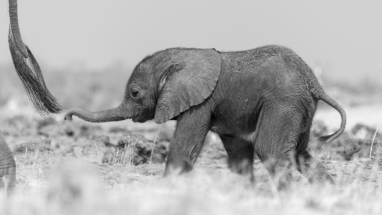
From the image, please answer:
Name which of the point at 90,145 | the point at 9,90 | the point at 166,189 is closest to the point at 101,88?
the point at 9,90

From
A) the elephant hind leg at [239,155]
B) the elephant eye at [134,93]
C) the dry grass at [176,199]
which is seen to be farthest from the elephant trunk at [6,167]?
the elephant hind leg at [239,155]

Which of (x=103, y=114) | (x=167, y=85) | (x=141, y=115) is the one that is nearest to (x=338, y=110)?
(x=167, y=85)

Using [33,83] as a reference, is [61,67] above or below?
below

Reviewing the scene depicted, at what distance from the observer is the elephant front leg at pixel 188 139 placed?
29.1ft

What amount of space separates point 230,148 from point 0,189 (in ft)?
8.87

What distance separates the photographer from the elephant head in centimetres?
902

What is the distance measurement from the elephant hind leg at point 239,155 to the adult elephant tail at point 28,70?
188cm

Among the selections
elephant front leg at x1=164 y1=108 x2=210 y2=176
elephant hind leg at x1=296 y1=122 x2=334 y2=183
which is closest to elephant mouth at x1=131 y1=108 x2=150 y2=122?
elephant front leg at x1=164 y1=108 x2=210 y2=176

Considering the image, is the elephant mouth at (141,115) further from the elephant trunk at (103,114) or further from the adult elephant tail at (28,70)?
the adult elephant tail at (28,70)

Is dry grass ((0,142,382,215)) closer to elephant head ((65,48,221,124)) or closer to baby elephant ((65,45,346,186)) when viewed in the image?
baby elephant ((65,45,346,186))

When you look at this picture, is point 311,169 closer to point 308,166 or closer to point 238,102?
point 308,166

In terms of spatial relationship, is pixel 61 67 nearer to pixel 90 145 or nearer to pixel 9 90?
pixel 9 90

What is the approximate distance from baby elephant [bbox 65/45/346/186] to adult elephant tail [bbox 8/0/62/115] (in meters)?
0.98

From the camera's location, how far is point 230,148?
949cm
